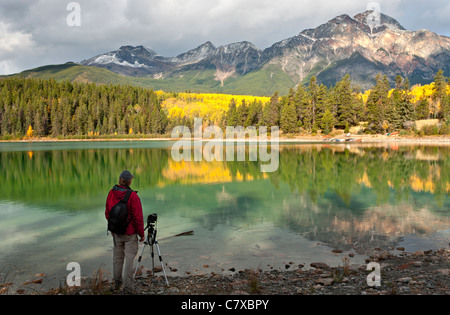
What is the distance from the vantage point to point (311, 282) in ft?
25.1

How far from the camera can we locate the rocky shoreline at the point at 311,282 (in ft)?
22.9

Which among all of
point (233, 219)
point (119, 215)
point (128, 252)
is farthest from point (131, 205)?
point (233, 219)

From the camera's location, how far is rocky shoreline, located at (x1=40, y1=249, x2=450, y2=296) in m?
6.99

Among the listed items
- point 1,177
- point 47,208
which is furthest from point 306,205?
point 1,177

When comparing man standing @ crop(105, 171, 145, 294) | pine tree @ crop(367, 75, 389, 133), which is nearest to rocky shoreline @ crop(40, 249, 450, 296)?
man standing @ crop(105, 171, 145, 294)

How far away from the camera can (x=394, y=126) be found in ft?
285

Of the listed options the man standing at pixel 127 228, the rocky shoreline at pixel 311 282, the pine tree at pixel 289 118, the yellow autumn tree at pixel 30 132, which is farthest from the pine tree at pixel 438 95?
the yellow autumn tree at pixel 30 132

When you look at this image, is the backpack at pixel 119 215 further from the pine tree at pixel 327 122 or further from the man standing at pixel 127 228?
the pine tree at pixel 327 122

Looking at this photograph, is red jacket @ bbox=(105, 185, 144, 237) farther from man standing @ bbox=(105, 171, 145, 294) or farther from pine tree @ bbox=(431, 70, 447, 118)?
pine tree @ bbox=(431, 70, 447, 118)

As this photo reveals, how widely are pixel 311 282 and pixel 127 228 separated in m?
4.38

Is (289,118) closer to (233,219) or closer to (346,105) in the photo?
(346,105)

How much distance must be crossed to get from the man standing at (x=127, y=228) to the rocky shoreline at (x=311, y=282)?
0.40 m
